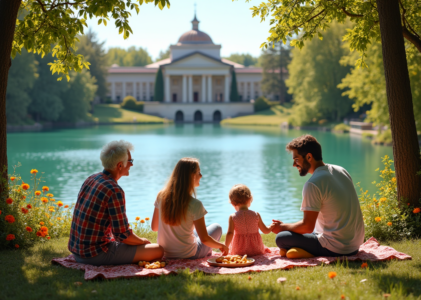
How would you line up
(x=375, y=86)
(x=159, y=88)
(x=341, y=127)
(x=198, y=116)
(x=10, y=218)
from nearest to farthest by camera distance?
1. (x=10, y=218)
2. (x=375, y=86)
3. (x=341, y=127)
4. (x=198, y=116)
5. (x=159, y=88)

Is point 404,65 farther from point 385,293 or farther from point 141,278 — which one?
point 141,278

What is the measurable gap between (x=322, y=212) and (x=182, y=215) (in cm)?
127

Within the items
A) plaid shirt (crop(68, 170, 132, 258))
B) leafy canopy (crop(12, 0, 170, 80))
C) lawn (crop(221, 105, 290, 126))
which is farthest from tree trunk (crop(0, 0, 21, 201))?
lawn (crop(221, 105, 290, 126))

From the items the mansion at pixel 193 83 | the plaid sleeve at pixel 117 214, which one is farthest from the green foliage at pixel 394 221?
the mansion at pixel 193 83

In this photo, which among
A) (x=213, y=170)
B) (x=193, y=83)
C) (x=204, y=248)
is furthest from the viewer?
(x=193, y=83)

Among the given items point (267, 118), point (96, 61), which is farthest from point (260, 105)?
point (96, 61)

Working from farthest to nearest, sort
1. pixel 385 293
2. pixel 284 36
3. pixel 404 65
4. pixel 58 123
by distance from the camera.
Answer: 1. pixel 58 123
2. pixel 284 36
3. pixel 404 65
4. pixel 385 293

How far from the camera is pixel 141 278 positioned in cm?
387

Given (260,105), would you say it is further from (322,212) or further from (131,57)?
(322,212)

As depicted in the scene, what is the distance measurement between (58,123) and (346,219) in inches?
1938

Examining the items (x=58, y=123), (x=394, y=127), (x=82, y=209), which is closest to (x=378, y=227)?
(x=394, y=127)

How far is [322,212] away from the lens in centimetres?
437

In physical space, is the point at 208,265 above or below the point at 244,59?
below

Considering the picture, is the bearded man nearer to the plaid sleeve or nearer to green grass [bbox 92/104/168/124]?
the plaid sleeve
